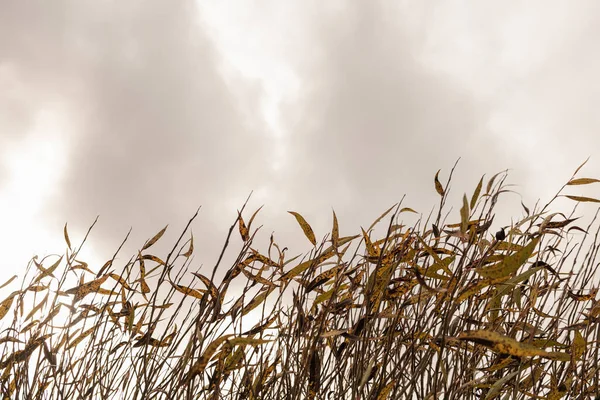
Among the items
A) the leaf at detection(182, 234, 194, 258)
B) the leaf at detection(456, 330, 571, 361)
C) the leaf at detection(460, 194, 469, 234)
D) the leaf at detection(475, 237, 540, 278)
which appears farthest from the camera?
the leaf at detection(182, 234, 194, 258)

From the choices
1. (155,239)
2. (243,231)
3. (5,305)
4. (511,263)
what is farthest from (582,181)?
(5,305)

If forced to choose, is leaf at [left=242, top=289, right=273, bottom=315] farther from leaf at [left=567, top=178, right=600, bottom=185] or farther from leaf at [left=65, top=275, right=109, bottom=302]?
leaf at [left=567, top=178, right=600, bottom=185]

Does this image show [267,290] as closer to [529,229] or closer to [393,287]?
[393,287]

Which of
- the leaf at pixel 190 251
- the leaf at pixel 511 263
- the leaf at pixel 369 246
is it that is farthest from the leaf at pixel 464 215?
the leaf at pixel 190 251

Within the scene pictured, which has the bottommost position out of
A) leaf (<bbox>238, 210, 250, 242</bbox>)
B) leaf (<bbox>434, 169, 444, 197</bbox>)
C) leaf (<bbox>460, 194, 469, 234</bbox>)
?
leaf (<bbox>460, 194, 469, 234</bbox>)

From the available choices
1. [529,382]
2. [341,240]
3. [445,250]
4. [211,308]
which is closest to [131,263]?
[211,308]

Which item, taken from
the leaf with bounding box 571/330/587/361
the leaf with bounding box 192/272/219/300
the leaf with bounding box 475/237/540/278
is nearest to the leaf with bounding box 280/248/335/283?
the leaf with bounding box 192/272/219/300

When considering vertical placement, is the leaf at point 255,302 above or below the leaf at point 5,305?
below

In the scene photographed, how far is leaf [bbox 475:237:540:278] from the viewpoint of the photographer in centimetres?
86

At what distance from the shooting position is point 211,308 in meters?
1.13

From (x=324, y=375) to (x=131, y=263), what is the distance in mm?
572

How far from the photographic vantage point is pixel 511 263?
0.87m

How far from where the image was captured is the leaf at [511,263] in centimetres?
86

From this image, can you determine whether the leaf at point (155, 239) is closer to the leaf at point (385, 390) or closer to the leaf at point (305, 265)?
the leaf at point (305, 265)
